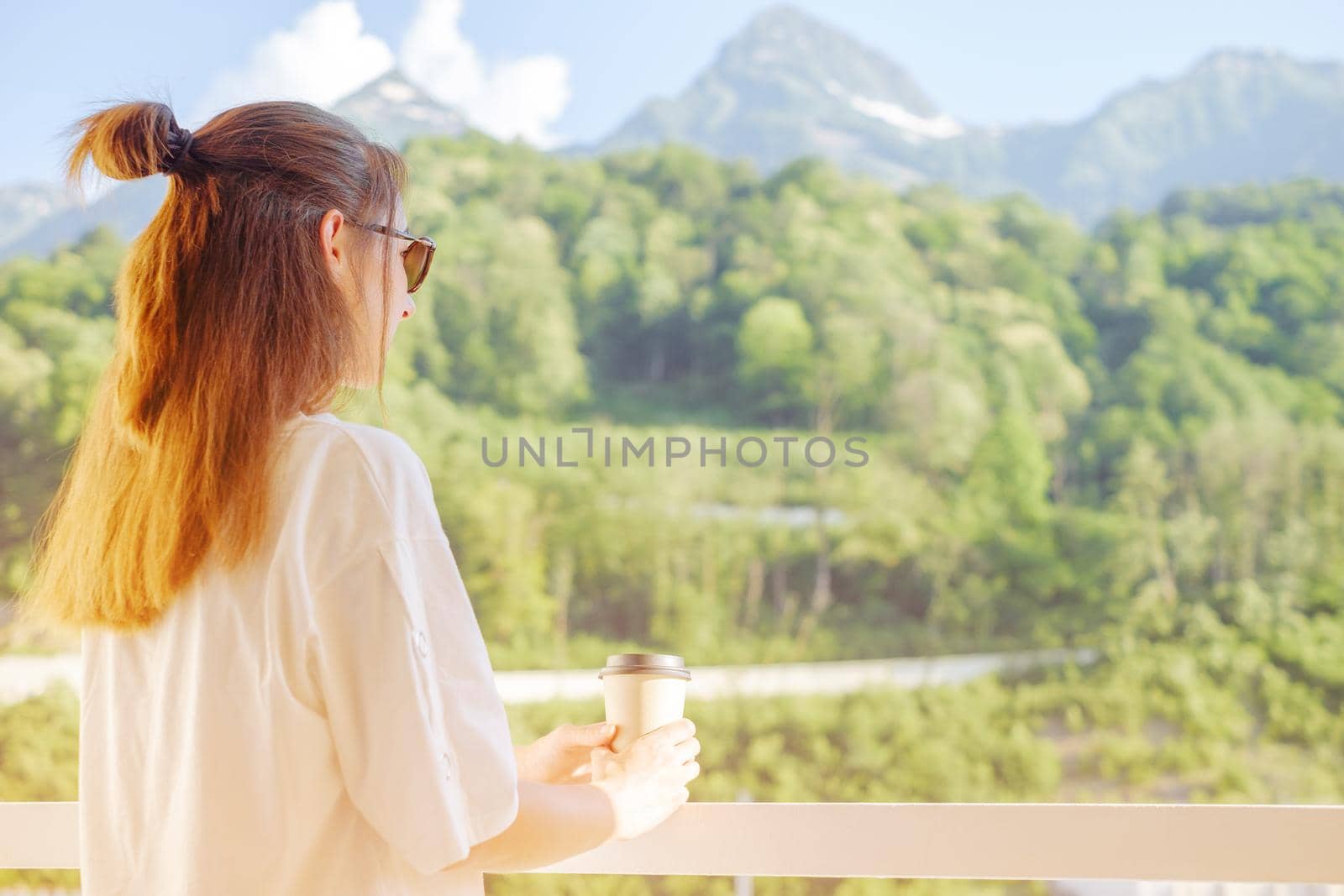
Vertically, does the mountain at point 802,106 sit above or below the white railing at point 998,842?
above

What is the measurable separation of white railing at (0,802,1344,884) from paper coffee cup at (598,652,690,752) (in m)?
0.11

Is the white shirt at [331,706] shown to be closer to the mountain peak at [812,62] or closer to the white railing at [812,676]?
the white railing at [812,676]

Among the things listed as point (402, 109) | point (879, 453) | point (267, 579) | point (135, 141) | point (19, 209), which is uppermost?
point (402, 109)

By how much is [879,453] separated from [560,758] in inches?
436

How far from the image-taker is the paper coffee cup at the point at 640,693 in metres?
0.86

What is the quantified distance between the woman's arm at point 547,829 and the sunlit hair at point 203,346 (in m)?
0.22

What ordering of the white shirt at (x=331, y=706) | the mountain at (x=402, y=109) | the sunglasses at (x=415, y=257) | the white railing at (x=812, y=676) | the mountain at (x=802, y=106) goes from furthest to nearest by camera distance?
the mountain at (x=802, y=106), the mountain at (x=402, y=109), the white railing at (x=812, y=676), the sunglasses at (x=415, y=257), the white shirt at (x=331, y=706)

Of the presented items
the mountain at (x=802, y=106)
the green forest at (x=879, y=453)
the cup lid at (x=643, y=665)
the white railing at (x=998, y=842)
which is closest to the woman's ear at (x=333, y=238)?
the cup lid at (x=643, y=665)

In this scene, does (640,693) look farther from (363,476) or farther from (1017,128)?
(1017,128)

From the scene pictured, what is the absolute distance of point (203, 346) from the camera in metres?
0.69

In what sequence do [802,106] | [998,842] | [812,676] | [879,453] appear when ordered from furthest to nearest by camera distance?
[802,106]
[879,453]
[812,676]
[998,842]

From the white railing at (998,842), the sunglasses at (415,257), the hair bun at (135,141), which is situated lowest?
the white railing at (998,842)

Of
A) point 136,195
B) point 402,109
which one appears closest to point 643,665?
point 136,195

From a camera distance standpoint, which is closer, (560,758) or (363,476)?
(363,476)
